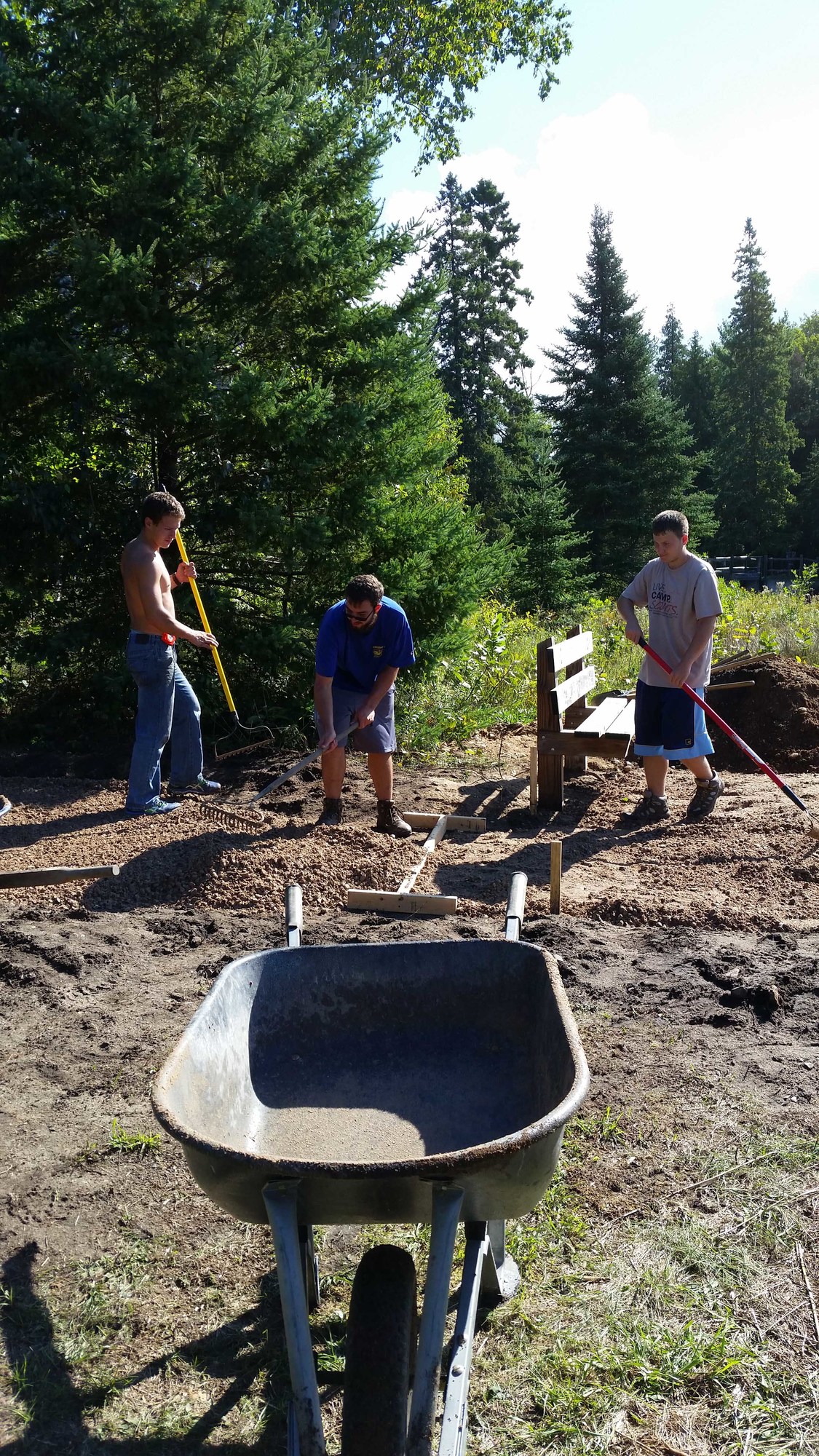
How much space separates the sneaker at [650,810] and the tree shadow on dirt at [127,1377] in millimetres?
4769

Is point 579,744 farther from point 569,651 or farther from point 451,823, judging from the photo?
point 451,823

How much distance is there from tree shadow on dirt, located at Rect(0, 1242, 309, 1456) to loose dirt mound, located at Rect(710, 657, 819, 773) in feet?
24.0

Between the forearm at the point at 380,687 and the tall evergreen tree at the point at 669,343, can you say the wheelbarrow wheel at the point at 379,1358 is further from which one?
the tall evergreen tree at the point at 669,343

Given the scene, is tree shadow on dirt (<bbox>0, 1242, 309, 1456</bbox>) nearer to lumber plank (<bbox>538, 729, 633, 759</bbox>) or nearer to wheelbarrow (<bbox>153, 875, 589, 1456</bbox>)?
wheelbarrow (<bbox>153, 875, 589, 1456</bbox>)

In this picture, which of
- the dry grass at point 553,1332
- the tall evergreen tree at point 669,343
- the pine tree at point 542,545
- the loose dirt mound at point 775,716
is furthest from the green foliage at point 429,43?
the tall evergreen tree at point 669,343

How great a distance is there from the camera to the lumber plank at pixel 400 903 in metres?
5.23

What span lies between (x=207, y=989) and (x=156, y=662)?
276cm

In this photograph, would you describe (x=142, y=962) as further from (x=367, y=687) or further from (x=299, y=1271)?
(x=299, y=1271)

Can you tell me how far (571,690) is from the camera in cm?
771

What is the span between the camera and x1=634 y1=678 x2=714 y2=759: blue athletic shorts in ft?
22.0

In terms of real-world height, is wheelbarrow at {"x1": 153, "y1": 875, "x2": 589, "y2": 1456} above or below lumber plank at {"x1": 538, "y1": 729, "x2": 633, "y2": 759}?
below

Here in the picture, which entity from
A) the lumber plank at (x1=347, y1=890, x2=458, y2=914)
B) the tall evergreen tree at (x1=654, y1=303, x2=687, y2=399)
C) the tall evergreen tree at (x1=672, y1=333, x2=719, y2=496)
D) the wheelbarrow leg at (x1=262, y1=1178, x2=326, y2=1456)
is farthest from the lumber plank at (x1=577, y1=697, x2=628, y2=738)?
the tall evergreen tree at (x1=654, y1=303, x2=687, y2=399)

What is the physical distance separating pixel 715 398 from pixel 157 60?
45459 millimetres

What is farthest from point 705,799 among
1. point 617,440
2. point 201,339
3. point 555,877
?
point 617,440
